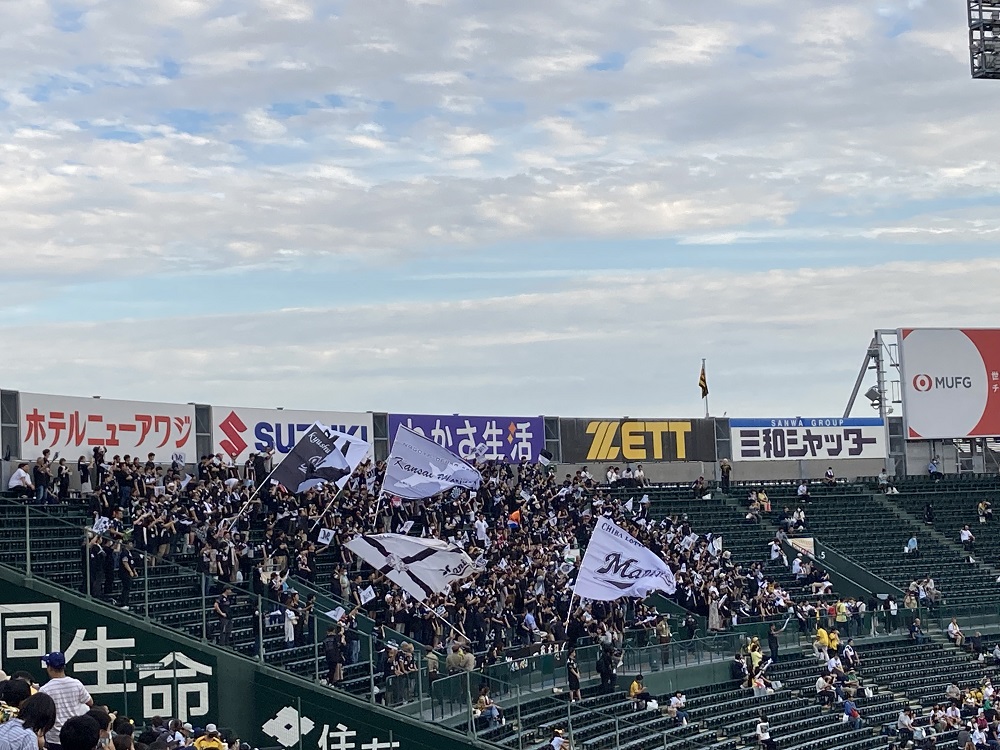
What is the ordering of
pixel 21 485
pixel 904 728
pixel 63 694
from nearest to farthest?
pixel 63 694, pixel 21 485, pixel 904 728

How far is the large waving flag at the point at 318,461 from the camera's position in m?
30.9

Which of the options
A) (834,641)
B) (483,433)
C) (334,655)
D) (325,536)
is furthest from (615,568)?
(483,433)

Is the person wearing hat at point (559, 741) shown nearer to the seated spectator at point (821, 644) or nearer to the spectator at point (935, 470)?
the seated spectator at point (821, 644)

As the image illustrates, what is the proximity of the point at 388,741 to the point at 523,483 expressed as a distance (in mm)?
14541

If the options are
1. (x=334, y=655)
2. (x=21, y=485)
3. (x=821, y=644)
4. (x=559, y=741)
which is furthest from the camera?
(x=821, y=644)

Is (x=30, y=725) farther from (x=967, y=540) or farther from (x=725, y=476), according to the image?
(x=967, y=540)

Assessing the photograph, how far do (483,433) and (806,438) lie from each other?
40.0 ft

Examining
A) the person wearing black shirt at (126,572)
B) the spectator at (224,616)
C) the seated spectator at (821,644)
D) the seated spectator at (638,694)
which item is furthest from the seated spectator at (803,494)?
the person wearing black shirt at (126,572)

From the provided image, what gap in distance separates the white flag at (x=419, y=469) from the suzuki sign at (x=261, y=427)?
28.2ft

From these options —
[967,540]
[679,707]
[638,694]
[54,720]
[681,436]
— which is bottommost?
[679,707]

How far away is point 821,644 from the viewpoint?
3634cm

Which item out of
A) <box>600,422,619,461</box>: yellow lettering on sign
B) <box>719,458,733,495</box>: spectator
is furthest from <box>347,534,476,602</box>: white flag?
<box>719,458,733,495</box>: spectator

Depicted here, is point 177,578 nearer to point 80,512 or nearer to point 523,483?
point 80,512

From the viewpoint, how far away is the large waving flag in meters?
30.9
